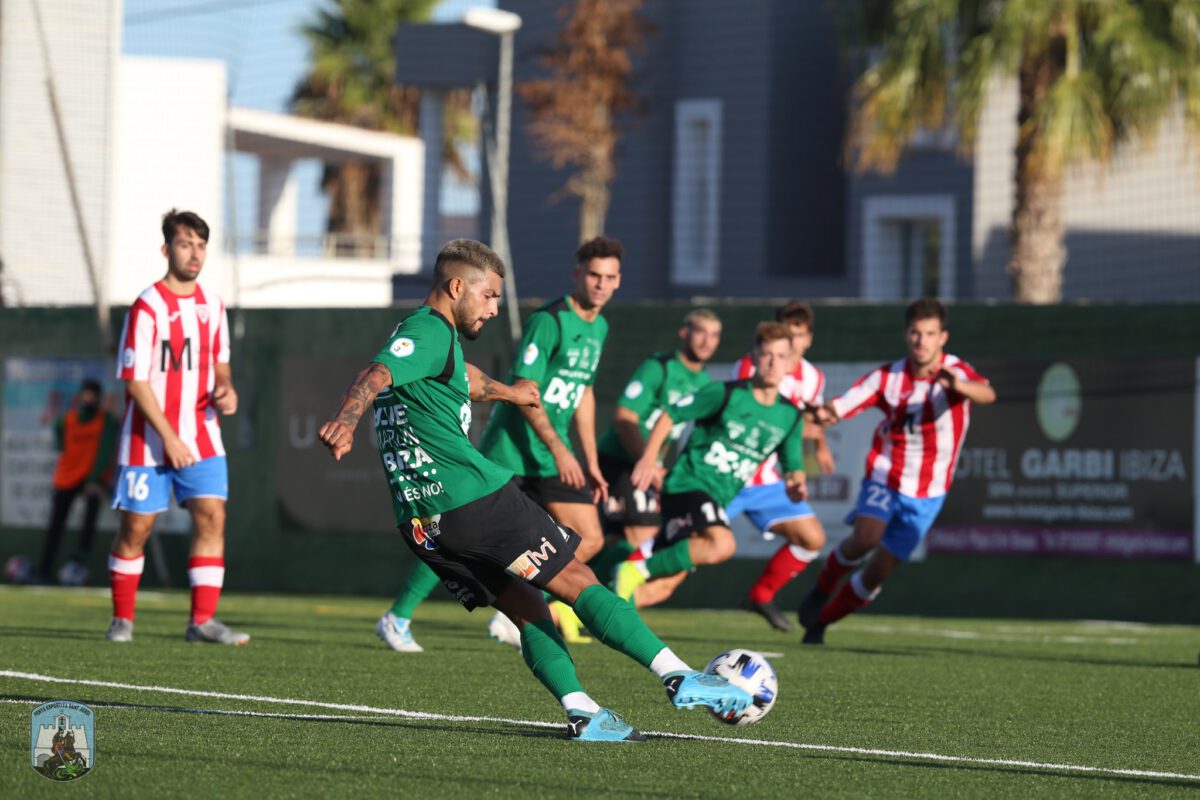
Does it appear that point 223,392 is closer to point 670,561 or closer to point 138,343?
point 138,343

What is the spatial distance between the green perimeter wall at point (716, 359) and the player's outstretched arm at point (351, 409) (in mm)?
9557

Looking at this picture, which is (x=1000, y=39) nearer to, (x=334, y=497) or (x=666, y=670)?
(x=334, y=497)

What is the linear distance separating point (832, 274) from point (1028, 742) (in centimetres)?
2280

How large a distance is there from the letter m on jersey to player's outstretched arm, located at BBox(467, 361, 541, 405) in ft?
12.4

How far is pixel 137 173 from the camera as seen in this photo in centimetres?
3322

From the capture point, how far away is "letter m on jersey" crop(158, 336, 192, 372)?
10.1m

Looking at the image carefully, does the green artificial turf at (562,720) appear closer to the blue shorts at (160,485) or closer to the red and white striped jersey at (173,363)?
the blue shorts at (160,485)

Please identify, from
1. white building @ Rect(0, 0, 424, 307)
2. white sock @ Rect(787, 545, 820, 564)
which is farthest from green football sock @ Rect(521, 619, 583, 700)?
white building @ Rect(0, 0, 424, 307)

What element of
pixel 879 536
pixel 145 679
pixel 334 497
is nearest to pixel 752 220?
pixel 334 497

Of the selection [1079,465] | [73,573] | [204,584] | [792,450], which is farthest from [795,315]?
[73,573]

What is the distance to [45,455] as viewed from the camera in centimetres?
1817

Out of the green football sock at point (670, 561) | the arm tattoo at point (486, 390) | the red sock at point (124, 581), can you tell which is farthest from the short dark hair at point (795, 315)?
the arm tattoo at point (486, 390)

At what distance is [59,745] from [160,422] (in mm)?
4516

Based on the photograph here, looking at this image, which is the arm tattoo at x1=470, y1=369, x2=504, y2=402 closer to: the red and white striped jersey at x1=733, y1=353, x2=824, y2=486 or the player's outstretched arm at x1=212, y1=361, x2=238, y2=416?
the player's outstretched arm at x1=212, y1=361, x2=238, y2=416
